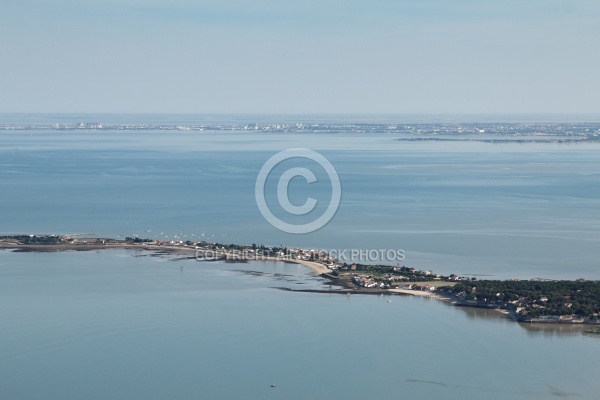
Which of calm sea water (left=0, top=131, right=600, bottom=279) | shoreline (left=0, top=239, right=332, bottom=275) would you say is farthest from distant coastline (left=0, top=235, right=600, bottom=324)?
calm sea water (left=0, top=131, right=600, bottom=279)

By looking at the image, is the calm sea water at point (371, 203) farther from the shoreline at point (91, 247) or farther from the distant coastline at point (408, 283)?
the shoreline at point (91, 247)

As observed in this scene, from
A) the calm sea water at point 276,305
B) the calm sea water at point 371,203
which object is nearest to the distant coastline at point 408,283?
the calm sea water at point 276,305

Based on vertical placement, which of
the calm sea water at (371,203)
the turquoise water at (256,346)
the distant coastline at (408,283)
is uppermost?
the calm sea water at (371,203)

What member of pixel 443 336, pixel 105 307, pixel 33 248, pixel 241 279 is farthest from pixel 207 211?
pixel 443 336

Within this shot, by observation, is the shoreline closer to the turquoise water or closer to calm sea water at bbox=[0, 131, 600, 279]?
calm sea water at bbox=[0, 131, 600, 279]

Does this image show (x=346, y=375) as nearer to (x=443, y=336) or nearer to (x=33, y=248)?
(x=443, y=336)

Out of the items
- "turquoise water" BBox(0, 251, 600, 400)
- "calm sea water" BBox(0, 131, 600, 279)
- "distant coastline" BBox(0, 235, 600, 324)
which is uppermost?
"calm sea water" BBox(0, 131, 600, 279)

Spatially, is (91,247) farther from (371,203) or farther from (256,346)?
(371,203)
